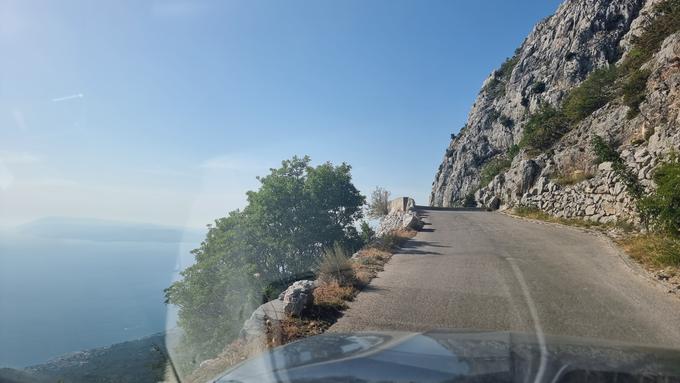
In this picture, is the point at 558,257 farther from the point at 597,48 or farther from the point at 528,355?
the point at 597,48

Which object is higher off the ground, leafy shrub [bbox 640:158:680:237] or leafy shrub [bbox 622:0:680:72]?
leafy shrub [bbox 622:0:680:72]

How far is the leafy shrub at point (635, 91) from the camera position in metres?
21.3

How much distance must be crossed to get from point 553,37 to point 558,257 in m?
59.0

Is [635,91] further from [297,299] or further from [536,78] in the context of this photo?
[536,78]

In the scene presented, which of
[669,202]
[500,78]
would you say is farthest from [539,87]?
[669,202]

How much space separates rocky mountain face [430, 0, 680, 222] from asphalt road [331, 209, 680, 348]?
7157 mm

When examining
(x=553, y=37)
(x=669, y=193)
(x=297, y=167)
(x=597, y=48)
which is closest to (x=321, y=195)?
(x=297, y=167)

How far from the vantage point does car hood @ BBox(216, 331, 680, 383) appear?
210 centimetres

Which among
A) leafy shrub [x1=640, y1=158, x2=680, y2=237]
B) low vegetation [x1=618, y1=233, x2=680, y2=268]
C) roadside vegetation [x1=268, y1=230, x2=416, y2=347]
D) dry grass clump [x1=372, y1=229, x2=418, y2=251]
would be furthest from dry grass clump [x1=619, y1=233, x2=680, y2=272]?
dry grass clump [x1=372, y1=229, x2=418, y2=251]

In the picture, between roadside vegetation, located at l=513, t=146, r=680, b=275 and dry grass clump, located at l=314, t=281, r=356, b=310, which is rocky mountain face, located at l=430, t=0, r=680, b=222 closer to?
roadside vegetation, located at l=513, t=146, r=680, b=275

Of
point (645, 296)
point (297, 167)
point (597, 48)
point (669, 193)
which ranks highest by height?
point (597, 48)

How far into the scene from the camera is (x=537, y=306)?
7.06m

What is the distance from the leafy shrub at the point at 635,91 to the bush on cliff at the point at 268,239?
65.4 ft

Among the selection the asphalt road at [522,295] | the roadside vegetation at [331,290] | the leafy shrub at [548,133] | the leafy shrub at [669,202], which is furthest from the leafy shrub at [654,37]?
the roadside vegetation at [331,290]
